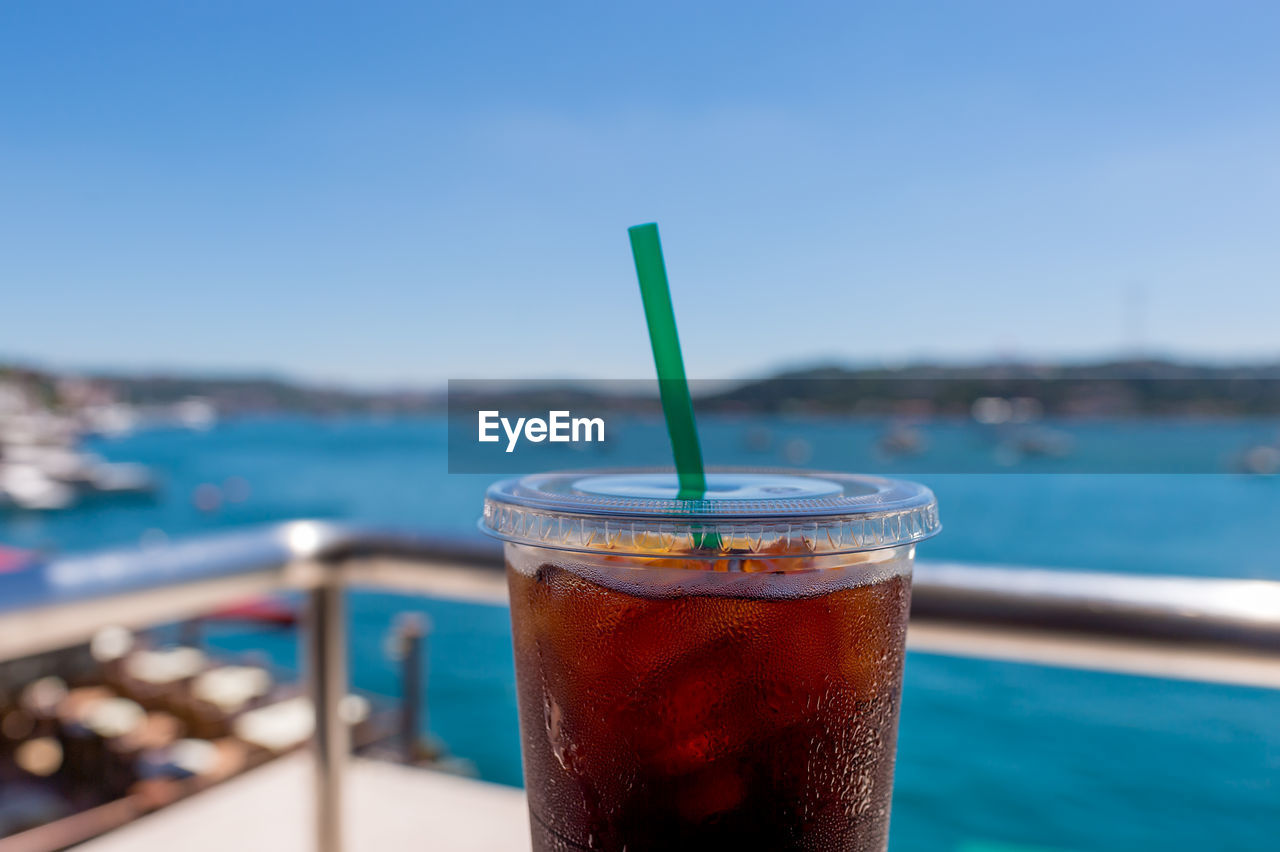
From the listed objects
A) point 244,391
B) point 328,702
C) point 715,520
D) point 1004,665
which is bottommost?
point 1004,665

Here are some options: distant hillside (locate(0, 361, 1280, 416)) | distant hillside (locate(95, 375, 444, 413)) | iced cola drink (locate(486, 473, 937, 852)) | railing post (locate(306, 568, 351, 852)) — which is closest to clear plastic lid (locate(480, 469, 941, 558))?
iced cola drink (locate(486, 473, 937, 852))

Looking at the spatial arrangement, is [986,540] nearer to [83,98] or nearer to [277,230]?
[277,230]

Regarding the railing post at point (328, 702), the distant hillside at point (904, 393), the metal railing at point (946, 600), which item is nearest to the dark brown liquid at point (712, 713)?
the distant hillside at point (904, 393)

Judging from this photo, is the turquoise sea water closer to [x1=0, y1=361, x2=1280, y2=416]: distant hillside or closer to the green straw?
[x1=0, y1=361, x2=1280, y2=416]: distant hillside

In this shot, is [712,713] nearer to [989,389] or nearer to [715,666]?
[715,666]

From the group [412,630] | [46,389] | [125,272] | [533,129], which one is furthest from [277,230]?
[412,630]

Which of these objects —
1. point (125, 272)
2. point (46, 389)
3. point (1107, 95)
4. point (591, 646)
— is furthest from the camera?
point (125, 272)

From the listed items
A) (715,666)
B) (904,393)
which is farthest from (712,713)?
(904,393)
